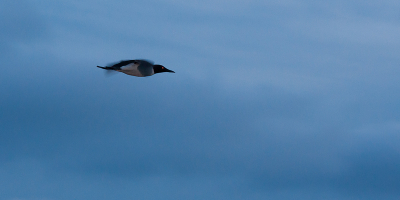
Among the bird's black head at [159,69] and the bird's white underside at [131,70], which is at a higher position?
the bird's black head at [159,69]

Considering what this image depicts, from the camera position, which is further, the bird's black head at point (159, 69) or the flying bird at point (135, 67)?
the bird's black head at point (159, 69)

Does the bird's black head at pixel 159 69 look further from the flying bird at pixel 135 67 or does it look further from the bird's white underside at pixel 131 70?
the bird's white underside at pixel 131 70

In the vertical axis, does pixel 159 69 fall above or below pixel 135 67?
above

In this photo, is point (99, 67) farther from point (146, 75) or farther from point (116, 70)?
point (146, 75)

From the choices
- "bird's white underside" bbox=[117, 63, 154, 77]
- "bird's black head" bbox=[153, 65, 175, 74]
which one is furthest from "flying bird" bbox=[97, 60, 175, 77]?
"bird's black head" bbox=[153, 65, 175, 74]

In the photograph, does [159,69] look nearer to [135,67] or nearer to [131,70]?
[135,67]

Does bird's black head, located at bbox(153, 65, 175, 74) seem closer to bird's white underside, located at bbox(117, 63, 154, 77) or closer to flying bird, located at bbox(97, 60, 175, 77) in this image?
flying bird, located at bbox(97, 60, 175, 77)

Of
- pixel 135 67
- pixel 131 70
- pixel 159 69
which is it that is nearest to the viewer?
pixel 131 70

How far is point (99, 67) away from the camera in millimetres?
50656

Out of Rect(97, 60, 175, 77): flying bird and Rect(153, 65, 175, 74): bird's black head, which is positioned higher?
Rect(153, 65, 175, 74): bird's black head

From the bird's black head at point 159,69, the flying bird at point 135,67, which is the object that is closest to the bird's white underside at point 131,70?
the flying bird at point 135,67

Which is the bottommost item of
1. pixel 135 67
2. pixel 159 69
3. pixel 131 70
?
pixel 131 70

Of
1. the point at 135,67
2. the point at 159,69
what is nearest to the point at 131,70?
the point at 135,67

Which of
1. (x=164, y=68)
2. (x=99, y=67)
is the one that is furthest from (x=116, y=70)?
(x=164, y=68)
